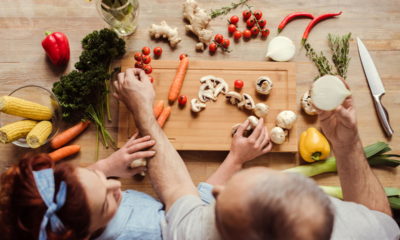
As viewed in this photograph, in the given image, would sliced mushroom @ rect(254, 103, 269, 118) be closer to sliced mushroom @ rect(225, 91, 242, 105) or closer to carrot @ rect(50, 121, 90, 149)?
sliced mushroom @ rect(225, 91, 242, 105)

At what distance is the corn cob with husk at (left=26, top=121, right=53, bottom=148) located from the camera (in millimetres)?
1576

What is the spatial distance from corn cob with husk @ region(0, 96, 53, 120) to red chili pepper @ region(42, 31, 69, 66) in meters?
0.31

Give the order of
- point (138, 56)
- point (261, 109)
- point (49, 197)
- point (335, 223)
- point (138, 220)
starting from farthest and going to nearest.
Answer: point (138, 56) < point (261, 109) < point (138, 220) < point (335, 223) < point (49, 197)

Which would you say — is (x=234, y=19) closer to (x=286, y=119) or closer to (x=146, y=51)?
(x=146, y=51)

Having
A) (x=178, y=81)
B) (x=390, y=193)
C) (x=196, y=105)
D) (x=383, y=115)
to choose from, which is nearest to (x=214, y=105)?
(x=196, y=105)

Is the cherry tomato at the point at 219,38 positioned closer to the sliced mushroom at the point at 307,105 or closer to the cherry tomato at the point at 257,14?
the cherry tomato at the point at 257,14

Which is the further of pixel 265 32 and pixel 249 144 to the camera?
pixel 265 32

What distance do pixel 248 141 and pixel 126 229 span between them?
0.71 meters

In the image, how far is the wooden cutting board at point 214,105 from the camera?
A: 173 cm

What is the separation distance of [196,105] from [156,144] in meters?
0.31

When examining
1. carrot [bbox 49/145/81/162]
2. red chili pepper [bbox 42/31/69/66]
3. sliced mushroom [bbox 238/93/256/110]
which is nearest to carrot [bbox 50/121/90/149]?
carrot [bbox 49/145/81/162]

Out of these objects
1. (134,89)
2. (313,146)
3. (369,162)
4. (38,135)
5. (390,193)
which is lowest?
(390,193)

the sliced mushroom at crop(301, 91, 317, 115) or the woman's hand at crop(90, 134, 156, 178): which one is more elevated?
the sliced mushroom at crop(301, 91, 317, 115)

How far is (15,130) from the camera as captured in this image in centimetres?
158
